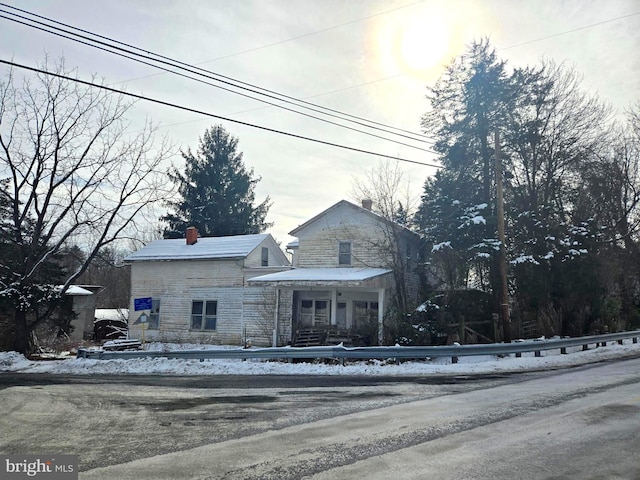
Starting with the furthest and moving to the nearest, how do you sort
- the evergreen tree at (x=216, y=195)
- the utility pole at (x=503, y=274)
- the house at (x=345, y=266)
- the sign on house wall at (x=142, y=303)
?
the evergreen tree at (x=216, y=195) < the house at (x=345, y=266) < the sign on house wall at (x=142, y=303) < the utility pole at (x=503, y=274)

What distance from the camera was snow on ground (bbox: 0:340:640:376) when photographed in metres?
14.4

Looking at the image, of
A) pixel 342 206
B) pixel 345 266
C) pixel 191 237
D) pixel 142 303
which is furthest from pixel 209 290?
pixel 342 206

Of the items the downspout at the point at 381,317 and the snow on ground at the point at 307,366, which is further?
the downspout at the point at 381,317

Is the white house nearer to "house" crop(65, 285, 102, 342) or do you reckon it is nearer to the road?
"house" crop(65, 285, 102, 342)

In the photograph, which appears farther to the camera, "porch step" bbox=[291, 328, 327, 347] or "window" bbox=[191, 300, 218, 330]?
"window" bbox=[191, 300, 218, 330]

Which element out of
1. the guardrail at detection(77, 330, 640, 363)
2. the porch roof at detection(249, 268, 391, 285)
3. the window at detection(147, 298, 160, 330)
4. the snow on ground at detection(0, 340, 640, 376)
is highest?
the porch roof at detection(249, 268, 391, 285)

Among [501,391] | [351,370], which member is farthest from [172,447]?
[351,370]

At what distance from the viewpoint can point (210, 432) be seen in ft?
22.6

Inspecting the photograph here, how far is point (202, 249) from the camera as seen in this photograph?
28.6 meters

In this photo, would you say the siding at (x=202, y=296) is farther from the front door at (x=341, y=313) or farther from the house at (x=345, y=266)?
the front door at (x=341, y=313)

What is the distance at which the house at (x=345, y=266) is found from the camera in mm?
22781

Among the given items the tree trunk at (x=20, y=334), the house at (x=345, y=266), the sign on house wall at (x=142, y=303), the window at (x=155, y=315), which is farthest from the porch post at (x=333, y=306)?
the tree trunk at (x=20, y=334)

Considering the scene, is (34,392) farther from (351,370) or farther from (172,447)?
(351,370)

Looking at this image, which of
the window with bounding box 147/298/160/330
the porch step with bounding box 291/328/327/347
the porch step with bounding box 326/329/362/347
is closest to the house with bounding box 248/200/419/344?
the porch step with bounding box 291/328/327/347
